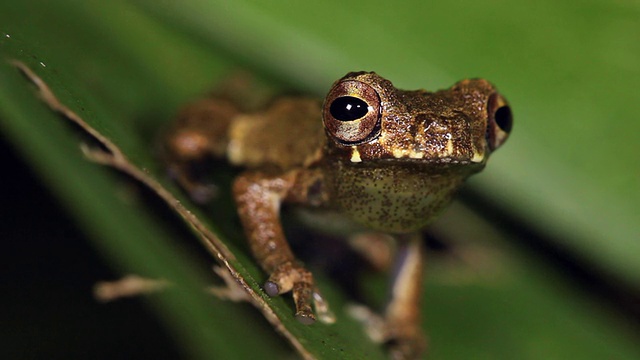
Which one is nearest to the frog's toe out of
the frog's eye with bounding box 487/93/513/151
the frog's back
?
the frog's back

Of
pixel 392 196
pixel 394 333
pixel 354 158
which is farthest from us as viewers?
pixel 394 333

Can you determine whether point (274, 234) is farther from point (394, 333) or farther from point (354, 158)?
point (394, 333)

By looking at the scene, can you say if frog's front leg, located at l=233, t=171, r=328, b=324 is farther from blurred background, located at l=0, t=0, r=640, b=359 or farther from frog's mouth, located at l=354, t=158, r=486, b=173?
frog's mouth, located at l=354, t=158, r=486, b=173

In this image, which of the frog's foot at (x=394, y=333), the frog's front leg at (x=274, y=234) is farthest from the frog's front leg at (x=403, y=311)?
the frog's front leg at (x=274, y=234)

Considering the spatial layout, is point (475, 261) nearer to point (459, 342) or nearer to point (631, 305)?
point (459, 342)

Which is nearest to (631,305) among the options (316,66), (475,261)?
(475,261)

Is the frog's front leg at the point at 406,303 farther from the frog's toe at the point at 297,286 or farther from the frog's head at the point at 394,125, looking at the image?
the frog's head at the point at 394,125

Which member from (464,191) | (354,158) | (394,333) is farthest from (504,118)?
(464,191)
